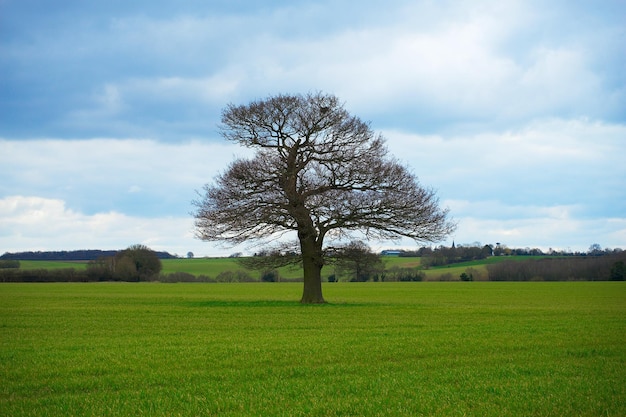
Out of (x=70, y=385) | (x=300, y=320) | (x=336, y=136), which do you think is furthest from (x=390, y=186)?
(x=70, y=385)

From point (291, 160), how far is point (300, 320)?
44.9ft

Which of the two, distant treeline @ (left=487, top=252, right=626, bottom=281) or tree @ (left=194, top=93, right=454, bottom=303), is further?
distant treeline @ (left=487, top=252, right=626, bottom=281)

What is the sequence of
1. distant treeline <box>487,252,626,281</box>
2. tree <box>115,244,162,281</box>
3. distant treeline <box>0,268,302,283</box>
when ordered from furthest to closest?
tree <box>115,244,162,281</box> < distant treeline <box>0,268,302,283</box> < distant treeline <box>487,252,626,281</box>

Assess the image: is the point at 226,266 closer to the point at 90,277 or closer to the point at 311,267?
the point at 90,277

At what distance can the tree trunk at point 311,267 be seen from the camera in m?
40.5

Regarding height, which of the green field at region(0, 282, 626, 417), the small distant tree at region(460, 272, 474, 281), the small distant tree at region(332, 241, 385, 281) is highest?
the small distant tree at region(332, 241, 385, 281)

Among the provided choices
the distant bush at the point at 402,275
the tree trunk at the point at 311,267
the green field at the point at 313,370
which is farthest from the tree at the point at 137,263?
the green field at the point at 313,370

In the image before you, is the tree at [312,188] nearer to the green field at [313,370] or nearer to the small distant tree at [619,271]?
the green field at [313,370]

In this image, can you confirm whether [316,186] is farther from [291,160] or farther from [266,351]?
[266,351]

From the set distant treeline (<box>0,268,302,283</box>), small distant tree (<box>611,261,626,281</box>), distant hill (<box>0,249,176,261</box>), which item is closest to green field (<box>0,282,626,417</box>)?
small distant tree (<box>611,261,626,281</box>)

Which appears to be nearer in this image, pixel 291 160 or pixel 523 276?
pixel 291 160

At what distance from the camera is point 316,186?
131 feet

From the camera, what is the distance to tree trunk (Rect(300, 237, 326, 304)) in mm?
40531

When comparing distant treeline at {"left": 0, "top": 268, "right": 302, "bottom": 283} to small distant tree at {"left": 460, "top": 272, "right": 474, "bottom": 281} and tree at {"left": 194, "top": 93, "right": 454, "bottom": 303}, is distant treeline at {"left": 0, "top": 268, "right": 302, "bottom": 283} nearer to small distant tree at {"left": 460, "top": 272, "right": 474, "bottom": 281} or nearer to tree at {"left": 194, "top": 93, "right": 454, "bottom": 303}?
small distant tree at {"left": 460, "top": 272, "right": 474, "bottom": 281}
